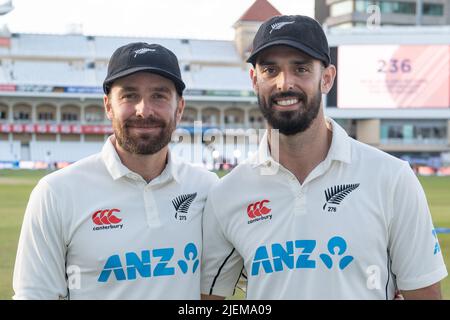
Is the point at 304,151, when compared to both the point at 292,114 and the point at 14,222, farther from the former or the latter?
the point at 14,222

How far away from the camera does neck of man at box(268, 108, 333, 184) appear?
3053 millimetres

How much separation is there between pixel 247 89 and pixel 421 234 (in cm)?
5946

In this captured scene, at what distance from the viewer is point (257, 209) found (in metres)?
3.05

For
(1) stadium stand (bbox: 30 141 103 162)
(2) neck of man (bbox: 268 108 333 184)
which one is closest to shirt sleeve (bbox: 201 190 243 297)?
(2) neck of man (bbox: 268 108 333 184)

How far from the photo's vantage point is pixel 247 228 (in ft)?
10.0

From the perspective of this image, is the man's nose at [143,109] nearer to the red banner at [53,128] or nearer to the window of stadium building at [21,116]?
the red banner at [53,128]

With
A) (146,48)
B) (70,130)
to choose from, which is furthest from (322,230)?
(70,130)

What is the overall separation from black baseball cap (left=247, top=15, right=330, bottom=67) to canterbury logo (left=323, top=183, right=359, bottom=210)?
579 mm

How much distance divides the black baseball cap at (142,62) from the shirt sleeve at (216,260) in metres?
Result: 0.67

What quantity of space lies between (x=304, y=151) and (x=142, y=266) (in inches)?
36.8

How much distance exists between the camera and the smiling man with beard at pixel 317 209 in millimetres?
2898

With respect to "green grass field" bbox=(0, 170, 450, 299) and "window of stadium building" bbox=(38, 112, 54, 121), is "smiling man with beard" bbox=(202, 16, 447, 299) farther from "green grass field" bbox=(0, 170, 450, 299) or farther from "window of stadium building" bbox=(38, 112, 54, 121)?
"window of stadium building" bbox=(38, 112, 54, 121)

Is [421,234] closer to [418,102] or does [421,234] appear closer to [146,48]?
[146,48]

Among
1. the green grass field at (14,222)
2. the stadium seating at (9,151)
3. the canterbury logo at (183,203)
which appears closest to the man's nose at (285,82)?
the canterbury logo at (183,203)
